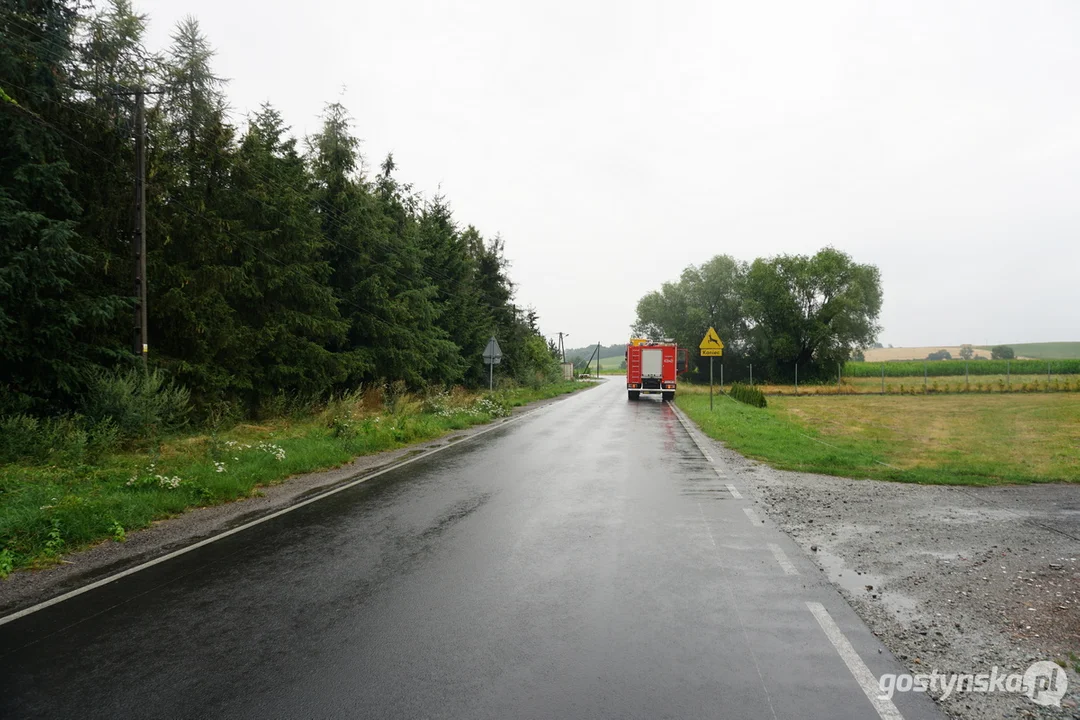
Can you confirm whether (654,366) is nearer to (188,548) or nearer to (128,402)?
(128,402)

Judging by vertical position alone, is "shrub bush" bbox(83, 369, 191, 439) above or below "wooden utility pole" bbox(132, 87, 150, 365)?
Answer: below

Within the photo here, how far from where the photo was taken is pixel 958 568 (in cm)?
538

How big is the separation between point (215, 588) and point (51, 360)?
9636 mm

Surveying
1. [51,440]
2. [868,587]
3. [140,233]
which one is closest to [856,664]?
[868,587]

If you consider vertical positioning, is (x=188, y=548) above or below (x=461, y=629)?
below

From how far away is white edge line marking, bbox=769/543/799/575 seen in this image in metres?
5.35

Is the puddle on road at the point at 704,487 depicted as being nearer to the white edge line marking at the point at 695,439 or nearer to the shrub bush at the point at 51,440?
the white edge line marking at the point at 695,439

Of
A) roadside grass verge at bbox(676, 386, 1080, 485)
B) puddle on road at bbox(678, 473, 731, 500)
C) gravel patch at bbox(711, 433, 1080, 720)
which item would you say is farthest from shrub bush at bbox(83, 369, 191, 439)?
roadside grass verge at bbox(676, 386, 1080, 485)

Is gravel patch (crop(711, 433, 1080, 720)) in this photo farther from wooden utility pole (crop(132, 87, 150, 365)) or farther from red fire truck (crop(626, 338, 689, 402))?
red fire truck (crop(626, 338, 689, 402))

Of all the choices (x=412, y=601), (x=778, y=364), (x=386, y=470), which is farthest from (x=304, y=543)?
(x=778, y=364)

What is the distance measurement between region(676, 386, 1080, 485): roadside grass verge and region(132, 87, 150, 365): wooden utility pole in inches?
536

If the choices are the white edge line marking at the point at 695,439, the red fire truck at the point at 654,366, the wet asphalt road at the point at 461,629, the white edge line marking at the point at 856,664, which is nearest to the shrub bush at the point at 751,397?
the red fire truck at the point at 654,366

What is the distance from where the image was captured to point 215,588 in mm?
5047

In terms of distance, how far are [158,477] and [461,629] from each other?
22.3 feet
